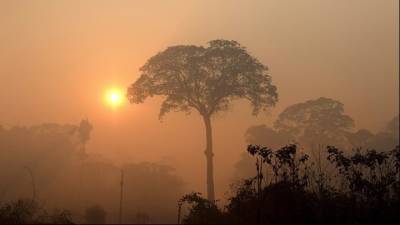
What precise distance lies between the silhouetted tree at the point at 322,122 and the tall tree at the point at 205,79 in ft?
72.2

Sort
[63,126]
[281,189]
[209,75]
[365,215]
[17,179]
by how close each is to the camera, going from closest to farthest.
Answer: [365,215] → [281,189] → [209,75] → [17,179] → [63,126]

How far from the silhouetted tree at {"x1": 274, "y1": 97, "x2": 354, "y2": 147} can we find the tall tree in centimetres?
2202

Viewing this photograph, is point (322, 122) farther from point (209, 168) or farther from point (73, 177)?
point (73, 177)

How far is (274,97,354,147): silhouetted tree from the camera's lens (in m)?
63.3

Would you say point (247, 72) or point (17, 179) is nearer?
point (247, 72)

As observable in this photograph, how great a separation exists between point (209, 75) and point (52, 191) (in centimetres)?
2186

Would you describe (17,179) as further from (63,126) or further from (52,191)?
(63,126)

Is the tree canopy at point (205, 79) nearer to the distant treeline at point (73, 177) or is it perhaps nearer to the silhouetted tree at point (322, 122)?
the distant treeline at point (73, 177)

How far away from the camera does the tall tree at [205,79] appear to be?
43.0m

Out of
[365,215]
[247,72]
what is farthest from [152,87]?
[365,215]

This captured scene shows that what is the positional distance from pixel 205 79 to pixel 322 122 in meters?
26.4

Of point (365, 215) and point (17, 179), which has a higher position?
point (17, 179)

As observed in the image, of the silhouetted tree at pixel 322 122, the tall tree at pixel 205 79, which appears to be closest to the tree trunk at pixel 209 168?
the tall tree at pixel 205 79

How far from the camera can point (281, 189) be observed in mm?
16453
